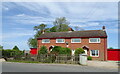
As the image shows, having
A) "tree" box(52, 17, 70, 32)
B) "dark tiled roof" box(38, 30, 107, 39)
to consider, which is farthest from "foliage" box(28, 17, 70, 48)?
"dark tiled roof" box(38, 30, 107, 39)

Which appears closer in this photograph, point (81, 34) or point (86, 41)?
point (86, 41)

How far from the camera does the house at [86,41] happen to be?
1218 inches

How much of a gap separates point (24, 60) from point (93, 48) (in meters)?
15.4

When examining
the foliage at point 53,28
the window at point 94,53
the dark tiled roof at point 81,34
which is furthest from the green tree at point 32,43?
the window at point 94,53

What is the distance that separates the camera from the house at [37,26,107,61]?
30.9 metres

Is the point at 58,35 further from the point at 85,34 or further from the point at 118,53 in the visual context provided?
the point at 118,53

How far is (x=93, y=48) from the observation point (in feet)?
104

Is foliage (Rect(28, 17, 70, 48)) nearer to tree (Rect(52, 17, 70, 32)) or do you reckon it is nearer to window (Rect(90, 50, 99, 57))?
tree (Rect(52, 17, 70, 32))

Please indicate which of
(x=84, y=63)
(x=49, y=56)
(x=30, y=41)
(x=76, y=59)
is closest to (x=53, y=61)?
(x=49, y=56)

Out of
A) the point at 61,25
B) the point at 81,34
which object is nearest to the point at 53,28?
the point at 61,25

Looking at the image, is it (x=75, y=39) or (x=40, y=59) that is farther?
(x=75, y=39)

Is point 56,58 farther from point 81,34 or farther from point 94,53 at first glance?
point 81,34

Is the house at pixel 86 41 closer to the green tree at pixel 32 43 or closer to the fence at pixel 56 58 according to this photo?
the fence at pixel 56 58

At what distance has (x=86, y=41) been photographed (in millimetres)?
32688
